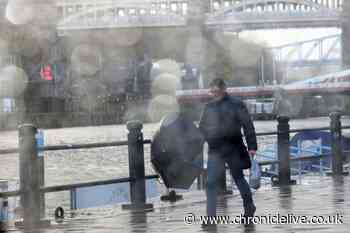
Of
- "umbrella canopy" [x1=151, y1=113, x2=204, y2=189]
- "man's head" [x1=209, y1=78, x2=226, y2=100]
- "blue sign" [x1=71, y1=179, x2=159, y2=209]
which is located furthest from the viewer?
"blue sign" [x1=71, y1=179, x2=159, y2=209]

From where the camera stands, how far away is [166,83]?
7956 cm

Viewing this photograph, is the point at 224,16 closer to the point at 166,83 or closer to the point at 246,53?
the point at 246,53

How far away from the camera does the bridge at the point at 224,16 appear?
5238 cm

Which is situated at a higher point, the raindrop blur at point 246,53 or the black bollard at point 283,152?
the raindrop blur at point 246,53

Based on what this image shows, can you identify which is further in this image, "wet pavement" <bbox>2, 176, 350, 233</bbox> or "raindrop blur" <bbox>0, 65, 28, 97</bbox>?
"raindrop blur" <bbox>0, 65, 28, 97</bbox>

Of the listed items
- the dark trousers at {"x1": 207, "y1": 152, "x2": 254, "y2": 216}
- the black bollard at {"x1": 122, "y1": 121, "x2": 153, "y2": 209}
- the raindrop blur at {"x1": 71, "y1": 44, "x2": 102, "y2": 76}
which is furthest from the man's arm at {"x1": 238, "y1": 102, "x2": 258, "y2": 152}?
the raindrop blur at {"x1": 71, "y1": 44, "x2": 102, "y2": 76}

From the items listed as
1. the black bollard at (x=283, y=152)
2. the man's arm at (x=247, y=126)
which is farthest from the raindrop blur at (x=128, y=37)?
the man's arm at (x=247, y=126)

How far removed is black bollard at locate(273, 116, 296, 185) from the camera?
13000 mm

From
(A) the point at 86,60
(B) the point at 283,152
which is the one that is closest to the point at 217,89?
(B) the point at 283,152

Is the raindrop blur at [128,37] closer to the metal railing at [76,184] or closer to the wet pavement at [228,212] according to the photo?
the metal railing at [76,184]

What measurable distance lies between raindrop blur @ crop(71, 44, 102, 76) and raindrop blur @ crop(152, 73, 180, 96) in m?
4.84

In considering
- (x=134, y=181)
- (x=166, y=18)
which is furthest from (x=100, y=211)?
(x=166, y=18)

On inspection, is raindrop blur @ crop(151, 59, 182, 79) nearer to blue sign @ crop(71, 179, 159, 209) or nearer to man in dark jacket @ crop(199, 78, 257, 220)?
blue sign @ crop(71, 179, 159, 209)

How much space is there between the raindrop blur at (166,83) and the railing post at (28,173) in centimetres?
6002
